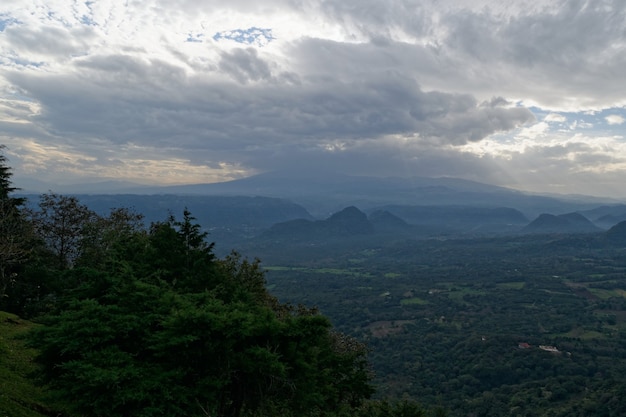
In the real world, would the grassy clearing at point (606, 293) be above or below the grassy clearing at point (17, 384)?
below

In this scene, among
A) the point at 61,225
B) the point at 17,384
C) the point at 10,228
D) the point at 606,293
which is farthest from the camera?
the point at 606,293

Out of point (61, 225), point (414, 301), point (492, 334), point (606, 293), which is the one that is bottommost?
point (414, 301)

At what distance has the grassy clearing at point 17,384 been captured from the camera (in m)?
17.0

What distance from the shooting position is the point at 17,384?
19641mm

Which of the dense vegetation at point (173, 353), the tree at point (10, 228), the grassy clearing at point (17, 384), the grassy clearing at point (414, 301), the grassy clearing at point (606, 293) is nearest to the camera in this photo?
the dense vegetation at point (173, 353)

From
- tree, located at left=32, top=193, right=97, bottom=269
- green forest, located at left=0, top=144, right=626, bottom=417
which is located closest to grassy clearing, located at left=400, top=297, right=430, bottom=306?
green forest, located at left=0, top=144, right=626, bottom=417

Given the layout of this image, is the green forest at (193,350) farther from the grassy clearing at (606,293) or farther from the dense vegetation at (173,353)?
the grassy clearing at (606,293)

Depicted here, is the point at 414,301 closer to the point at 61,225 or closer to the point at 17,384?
the point at 61,225

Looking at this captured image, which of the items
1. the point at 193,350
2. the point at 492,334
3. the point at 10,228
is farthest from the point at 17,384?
the point at 492,334

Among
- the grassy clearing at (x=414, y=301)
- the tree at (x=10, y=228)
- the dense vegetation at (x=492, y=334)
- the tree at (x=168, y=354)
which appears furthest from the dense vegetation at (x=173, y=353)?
the grassy clearing at (x=414, y=301)

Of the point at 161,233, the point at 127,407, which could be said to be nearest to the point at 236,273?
the point at 161,233

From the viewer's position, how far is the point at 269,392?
65.8 feet

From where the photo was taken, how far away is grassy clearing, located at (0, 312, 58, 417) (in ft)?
55.7

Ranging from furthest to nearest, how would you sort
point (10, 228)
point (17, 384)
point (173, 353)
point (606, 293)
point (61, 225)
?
point (606, 293), point (61, 225), point (10, 228), point (17, 384), point (173, 353)
